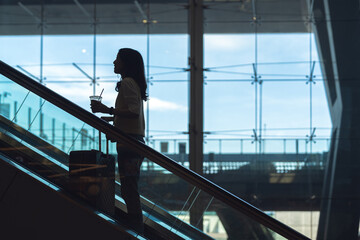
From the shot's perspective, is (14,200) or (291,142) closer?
(14,200)

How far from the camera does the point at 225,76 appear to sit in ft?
25.8

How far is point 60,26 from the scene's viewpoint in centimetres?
813

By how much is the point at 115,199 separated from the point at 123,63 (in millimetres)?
826

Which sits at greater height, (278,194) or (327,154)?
(327,154)

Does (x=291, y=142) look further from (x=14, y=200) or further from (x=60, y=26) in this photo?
(x=14, y=200)

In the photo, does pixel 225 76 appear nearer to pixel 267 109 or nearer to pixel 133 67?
pixel 267 109

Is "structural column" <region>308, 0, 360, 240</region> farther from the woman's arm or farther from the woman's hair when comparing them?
the woman's arm

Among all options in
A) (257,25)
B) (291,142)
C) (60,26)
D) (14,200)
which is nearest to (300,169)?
(291,142)

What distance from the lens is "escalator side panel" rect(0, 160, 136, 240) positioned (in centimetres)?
289

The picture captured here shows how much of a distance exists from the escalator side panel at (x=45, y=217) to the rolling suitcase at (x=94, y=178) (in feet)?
0.42

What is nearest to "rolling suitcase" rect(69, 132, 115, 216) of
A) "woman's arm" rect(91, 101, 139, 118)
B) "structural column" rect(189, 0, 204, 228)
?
"woman's arm" rect(91, 101, 139, 118)

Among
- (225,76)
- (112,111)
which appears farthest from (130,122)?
(225,76)

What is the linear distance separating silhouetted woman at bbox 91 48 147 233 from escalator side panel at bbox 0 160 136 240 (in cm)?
24

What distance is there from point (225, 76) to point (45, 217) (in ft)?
17.4
